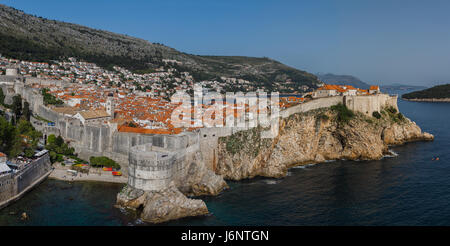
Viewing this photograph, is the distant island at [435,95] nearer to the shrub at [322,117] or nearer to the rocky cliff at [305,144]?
the rocky cliff at [305,144]

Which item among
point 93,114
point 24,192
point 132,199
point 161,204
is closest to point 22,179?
point 24,192

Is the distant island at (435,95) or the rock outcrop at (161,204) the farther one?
the distant island at (435,95)

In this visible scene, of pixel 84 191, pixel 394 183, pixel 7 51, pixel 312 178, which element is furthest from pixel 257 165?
pixel 7 51

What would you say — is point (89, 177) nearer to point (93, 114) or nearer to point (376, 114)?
point (93, 114)

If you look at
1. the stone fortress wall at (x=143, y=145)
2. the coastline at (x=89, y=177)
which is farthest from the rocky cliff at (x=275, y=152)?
the coastline at (x=89, y=177)

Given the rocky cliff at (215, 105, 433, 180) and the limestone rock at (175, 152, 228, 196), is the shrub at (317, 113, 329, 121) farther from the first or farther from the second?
the limestone rock at (175, 152, 228, 196)

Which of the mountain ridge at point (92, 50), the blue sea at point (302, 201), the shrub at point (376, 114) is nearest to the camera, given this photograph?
the blue sea at point (302, 201)
